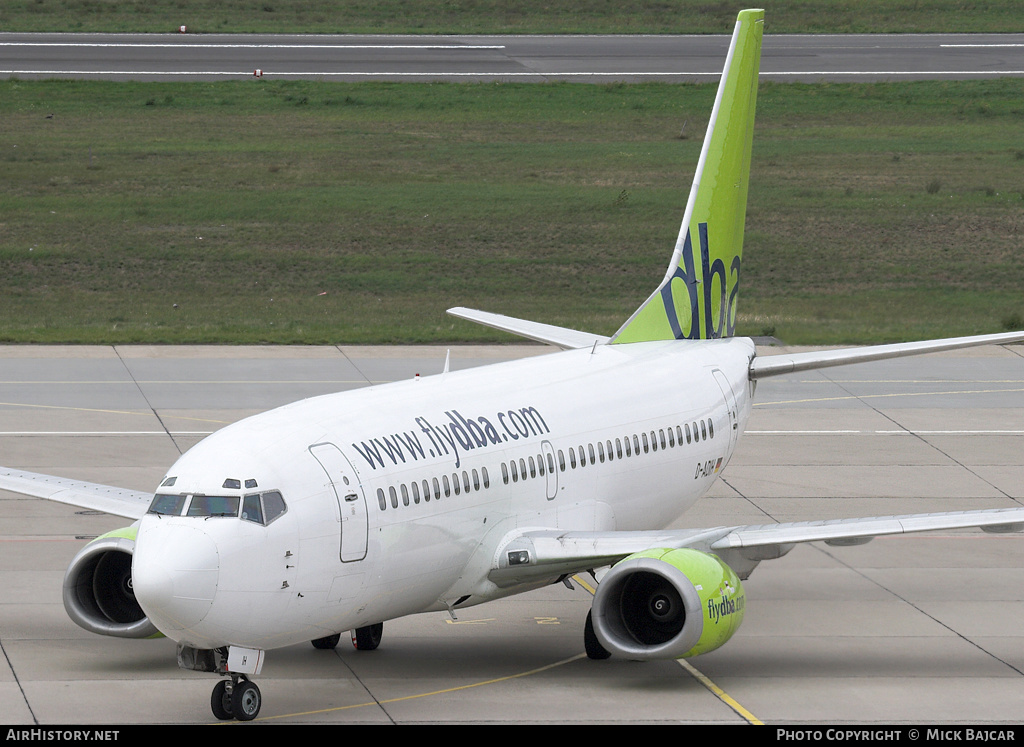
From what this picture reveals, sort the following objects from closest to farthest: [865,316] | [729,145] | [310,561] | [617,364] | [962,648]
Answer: [310,561]
[962,648]
[617,364]
[729,145]
[865,316]

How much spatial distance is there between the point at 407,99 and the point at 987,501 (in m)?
57.2

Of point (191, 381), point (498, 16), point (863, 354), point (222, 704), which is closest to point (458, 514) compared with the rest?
point (222, 704)

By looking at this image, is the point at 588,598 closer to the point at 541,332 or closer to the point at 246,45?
the point at 541,332

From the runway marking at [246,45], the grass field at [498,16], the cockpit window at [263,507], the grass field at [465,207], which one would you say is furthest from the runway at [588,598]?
the grass field at [498,16]

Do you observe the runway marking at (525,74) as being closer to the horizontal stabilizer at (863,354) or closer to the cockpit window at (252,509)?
the horizontal stabilizer at (863,354)

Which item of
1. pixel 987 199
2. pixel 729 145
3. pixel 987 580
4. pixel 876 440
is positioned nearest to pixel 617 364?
pixel 729 145

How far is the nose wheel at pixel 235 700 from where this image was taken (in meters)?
20.4

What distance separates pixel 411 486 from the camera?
2203 cm

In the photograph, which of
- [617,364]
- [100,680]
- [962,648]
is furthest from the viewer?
[617,364]

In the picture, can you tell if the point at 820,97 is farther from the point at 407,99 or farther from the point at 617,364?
the point at 617,364

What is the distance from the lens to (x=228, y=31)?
355 feet

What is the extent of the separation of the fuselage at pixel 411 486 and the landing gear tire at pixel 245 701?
1.75 ft

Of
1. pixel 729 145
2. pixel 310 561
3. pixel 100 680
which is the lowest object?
pixel 100 680

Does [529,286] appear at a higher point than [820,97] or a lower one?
lower
